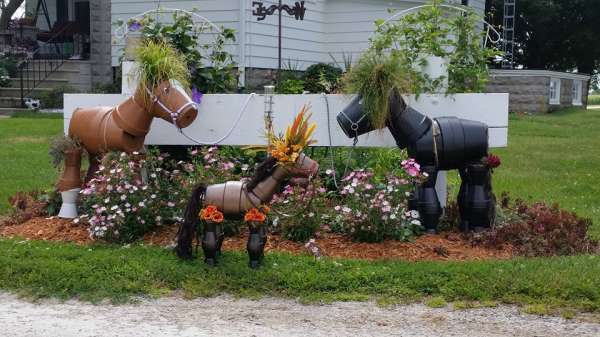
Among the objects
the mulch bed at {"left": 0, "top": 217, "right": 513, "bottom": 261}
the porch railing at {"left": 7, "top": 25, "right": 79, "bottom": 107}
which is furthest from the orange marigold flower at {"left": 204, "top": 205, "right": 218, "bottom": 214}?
the porch railing at {"left": 7, "top": 25, "right": 79, "bottom": 107}

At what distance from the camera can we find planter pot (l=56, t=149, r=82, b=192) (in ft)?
22.1

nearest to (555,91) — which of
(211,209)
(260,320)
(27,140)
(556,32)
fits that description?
(556,32)

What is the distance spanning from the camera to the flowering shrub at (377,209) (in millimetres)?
5855

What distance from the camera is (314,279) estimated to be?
506 cm

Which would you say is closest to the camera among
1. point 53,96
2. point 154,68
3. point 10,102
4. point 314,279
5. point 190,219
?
point 314,279

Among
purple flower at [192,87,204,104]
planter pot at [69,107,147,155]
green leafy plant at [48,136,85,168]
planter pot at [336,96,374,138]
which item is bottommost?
green leafy plant at [48,136,85,168]

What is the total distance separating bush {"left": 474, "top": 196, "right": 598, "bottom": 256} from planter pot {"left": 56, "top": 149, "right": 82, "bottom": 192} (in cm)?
384

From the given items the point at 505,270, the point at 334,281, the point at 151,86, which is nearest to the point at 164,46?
the point at 151,86

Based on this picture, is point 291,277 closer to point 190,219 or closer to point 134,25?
point 190,219

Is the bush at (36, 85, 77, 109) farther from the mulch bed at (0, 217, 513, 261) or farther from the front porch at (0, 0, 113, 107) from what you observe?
the mulch bed at (0, 217, 513, 261)

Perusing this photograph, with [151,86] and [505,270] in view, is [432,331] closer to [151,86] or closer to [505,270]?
[505,270]

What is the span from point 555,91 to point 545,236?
17.4 meters

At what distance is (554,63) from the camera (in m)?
30.8

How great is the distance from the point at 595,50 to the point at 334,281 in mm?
27601
